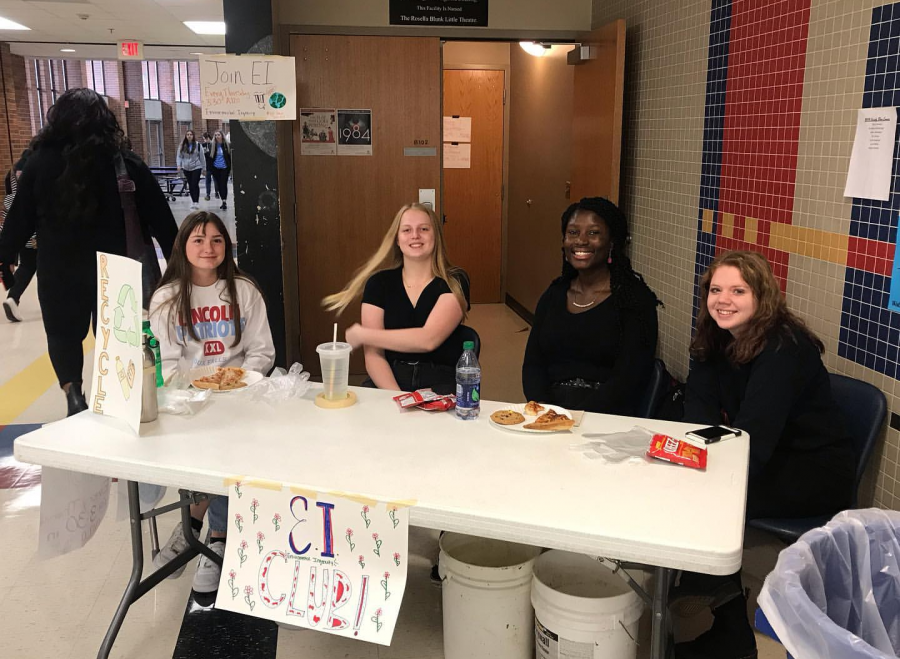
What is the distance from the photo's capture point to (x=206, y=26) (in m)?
9.59

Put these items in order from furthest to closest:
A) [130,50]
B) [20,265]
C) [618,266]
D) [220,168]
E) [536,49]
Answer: [130,50], [220,168], [536,49], [20,265], [618,266]

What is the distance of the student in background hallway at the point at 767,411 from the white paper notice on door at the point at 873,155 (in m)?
0.42

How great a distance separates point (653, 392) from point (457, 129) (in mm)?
4287

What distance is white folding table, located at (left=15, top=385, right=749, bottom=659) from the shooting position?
1568mm

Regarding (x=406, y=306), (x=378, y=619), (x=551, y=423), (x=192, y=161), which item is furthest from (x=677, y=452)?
(x=192, y=161)

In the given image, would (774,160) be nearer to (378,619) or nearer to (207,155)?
(378,619)

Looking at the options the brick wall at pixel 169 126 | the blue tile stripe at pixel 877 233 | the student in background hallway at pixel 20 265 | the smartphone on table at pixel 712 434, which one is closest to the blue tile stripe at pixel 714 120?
the blue tile stripe at pixel 877 233

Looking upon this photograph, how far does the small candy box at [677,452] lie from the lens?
1.85 m

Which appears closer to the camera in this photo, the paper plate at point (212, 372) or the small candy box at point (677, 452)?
the small candy box at point (677, 452)

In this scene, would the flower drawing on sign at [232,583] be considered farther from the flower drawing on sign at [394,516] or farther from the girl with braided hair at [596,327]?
the girl with braided hair at [596,327]

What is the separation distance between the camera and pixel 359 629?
5.59 ft

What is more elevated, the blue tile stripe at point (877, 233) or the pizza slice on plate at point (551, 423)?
the blue tile stripe at point (877, 233)

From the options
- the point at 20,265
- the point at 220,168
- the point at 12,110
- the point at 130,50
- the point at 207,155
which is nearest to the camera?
the point at 20,265

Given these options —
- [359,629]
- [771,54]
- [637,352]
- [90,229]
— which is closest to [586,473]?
[359,629]
